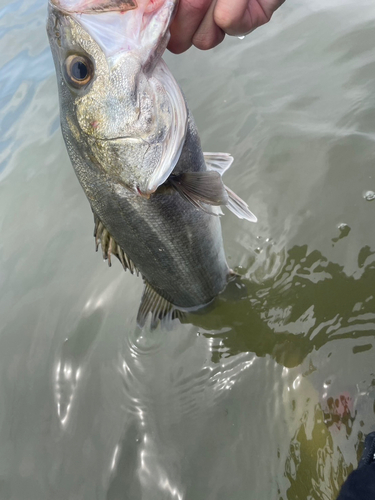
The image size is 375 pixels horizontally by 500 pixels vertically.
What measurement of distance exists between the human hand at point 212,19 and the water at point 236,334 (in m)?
1.63

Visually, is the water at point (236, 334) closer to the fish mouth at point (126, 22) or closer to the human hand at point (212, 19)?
the human hand at point (212, 19)

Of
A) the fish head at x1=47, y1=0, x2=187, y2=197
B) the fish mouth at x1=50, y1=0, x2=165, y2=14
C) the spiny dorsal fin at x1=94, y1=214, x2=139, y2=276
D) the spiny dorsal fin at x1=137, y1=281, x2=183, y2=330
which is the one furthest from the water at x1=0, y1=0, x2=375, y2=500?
the fish mouth at x1=50, y1=0, x2=165, y2=14

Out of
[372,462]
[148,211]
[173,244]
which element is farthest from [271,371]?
[148,211]

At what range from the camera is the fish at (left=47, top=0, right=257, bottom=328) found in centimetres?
149

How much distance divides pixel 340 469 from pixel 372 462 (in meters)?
0.28

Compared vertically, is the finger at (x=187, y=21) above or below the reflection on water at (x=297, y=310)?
above

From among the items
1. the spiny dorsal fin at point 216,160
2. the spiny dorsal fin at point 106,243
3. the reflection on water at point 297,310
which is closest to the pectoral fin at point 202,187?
the spiny dorsal fin at point 216,160

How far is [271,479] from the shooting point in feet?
7.10

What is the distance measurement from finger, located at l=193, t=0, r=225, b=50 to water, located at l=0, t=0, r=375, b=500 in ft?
5.43

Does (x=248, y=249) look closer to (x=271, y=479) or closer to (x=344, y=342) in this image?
(x=344, y=342)

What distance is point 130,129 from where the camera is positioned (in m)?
1.61

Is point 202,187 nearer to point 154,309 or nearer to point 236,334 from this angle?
point 154,309

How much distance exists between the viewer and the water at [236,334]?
226cm

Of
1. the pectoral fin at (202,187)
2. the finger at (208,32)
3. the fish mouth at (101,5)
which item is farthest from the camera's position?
the pectoral fin at (202,187)
